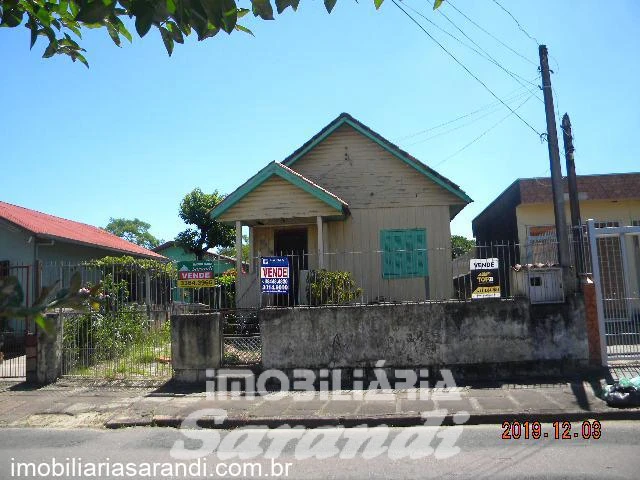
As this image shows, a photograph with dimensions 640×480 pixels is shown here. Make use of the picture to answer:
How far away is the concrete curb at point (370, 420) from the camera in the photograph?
725cm

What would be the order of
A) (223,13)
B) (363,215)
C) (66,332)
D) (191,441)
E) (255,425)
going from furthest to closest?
1. (363,215)
2. (66,332)
3. (255,425)
4. (191,441)
5. (223,13)

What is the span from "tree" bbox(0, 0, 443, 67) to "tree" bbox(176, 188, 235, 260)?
25451mm

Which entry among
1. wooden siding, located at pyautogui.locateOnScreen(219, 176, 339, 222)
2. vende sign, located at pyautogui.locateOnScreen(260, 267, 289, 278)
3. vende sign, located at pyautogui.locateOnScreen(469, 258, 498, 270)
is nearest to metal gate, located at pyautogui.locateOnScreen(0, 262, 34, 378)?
vende sign, located at pyautogui.locateOnScreen(260, 267, 289, 278)

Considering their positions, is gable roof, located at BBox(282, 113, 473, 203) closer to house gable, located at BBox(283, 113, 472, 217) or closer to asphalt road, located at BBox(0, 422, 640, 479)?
house gable, located at BBox(283, 113, 472, 217)

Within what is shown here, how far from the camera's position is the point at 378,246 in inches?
607

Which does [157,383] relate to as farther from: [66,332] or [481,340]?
[481,340]

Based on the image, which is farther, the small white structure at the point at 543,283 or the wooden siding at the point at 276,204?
the wooden siding at the point at 276,204

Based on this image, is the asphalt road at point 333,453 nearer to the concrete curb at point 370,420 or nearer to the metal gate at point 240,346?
the concrete curb at point 370,420

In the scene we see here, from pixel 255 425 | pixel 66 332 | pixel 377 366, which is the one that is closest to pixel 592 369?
pixel 377 366

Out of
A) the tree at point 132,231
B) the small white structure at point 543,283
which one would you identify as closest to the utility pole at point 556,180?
the small white structure at point 543,283

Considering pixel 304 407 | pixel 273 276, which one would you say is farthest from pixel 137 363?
pixel 304 407

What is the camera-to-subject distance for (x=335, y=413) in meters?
7.80

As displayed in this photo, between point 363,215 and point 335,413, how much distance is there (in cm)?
853

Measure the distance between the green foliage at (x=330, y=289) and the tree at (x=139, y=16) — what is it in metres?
7.83
